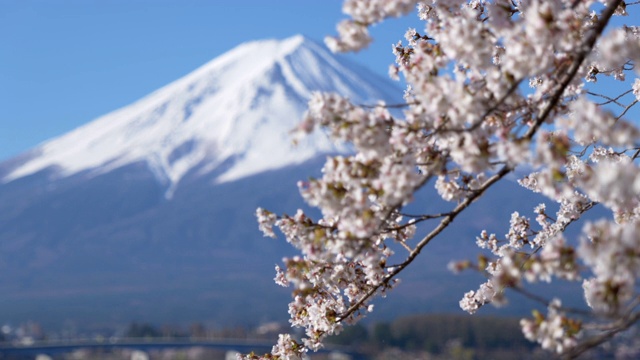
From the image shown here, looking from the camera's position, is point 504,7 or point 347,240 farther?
point 504,7

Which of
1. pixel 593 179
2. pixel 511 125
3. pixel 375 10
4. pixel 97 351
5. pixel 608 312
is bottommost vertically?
pixel 608 312

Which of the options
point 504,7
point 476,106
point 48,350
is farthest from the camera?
point 48,350

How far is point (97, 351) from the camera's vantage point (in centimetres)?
13362

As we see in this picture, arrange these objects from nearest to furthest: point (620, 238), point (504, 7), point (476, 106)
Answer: point (620, 238) → point (476, 106) → point (504, 7)

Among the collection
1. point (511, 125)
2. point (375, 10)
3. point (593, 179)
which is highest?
point (375, 10)

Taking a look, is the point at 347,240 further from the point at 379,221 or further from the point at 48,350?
the point at 48,350

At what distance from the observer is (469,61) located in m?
4.69

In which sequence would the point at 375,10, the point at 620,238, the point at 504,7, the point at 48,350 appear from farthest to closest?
the point at 48,350
the point at 504,7
the point at 375,10
the point at 620,238

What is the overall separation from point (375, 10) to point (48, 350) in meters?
129

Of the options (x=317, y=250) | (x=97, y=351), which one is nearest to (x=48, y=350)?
(x=97, y=351)

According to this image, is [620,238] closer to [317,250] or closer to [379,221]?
[379,221]

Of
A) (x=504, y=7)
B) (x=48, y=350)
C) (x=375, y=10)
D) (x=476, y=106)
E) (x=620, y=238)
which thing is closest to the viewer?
(x=620, y=238)

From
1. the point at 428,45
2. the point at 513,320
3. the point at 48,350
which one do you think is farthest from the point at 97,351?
the point at 428,45

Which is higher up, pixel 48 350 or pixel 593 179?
pixel 48 350
